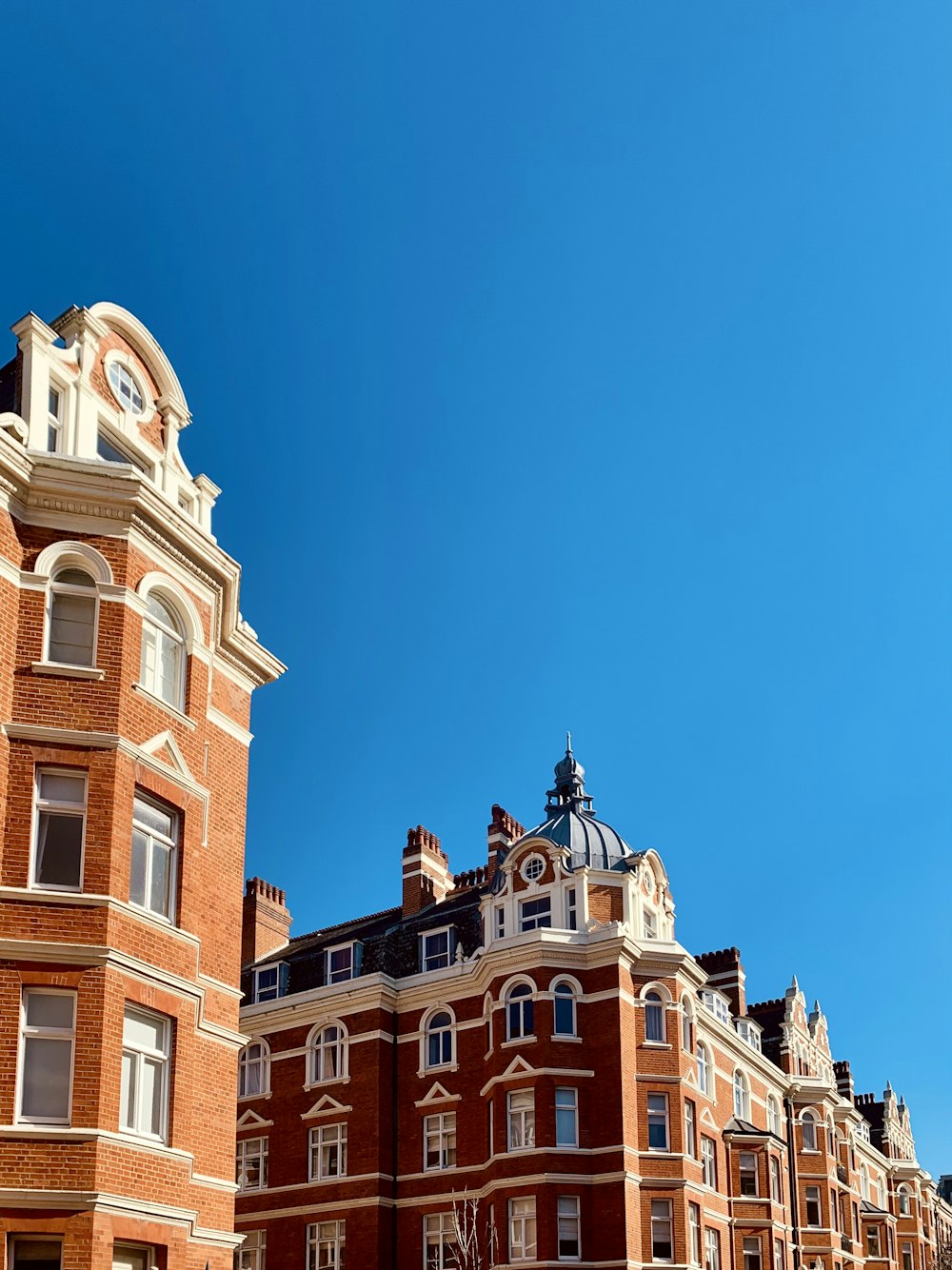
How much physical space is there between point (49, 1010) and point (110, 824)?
7.96ft

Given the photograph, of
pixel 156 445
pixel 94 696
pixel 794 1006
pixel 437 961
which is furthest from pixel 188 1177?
pixel 794 1006

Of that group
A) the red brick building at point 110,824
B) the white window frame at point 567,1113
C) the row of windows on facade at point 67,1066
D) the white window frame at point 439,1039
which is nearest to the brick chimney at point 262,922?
the white window frame at point 439,1039

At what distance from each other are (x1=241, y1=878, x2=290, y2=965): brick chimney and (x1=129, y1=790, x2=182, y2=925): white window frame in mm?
Answer: 33159

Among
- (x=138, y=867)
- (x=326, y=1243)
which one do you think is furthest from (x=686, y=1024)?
(x=138, y=867)

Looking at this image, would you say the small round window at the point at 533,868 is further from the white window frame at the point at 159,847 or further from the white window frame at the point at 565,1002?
the white window frame at the point at 159,847

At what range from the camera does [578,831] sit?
1825 inches

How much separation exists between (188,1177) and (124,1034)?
7.19 ft

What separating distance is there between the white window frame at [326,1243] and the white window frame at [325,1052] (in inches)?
166

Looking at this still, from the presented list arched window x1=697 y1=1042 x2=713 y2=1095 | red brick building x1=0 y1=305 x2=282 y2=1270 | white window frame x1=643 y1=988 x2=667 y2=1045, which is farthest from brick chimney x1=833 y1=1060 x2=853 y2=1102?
red brick building x1=0 y1=305 x2=282 y2=1270

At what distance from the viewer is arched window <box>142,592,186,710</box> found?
21656mm

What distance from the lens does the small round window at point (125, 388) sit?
76.8 ft

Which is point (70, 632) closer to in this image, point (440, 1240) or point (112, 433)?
point (112, 433)

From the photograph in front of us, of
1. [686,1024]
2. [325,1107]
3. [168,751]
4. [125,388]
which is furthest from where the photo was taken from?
[325,1107]

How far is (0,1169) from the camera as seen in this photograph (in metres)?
17.7
